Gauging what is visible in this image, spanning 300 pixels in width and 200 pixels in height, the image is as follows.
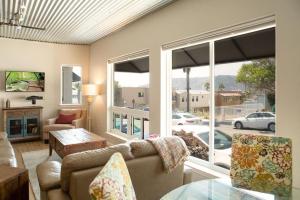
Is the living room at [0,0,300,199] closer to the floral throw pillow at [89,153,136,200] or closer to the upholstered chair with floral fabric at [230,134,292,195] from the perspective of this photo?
the upholstered chair with floral fabric at [230,134,292,195]

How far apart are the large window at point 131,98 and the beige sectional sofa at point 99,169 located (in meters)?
2.36

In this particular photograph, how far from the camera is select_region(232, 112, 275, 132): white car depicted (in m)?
2.64

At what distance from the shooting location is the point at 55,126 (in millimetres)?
5688

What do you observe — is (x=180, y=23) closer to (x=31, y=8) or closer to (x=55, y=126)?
(x=31, y=8)

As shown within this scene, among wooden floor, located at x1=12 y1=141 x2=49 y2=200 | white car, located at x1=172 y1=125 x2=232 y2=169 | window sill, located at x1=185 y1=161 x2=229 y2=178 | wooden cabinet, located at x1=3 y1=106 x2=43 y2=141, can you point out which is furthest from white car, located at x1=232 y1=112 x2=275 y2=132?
wooden cabinet, located at x1=3 y1=106 x2=43 y2=141

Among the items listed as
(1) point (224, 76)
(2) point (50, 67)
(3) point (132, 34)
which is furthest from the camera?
(2) point (50, 67)

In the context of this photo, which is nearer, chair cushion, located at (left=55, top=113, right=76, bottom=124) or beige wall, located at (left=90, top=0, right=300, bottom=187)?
beige wall, located at (left=90, top=0, right=300, bottom=187)

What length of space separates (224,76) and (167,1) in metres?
1.47

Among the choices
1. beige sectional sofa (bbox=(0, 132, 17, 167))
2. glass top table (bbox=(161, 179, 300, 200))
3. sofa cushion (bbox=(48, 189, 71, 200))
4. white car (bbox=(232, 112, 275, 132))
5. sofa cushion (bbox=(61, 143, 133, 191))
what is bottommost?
sofa cushion (bbox=(48, 189, 71, 200))

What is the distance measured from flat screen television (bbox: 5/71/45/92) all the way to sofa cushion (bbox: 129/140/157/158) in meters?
5.08

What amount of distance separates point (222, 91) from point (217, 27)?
32.3 inches

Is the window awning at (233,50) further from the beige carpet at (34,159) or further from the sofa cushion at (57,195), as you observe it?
the beige carpet at (34,159)

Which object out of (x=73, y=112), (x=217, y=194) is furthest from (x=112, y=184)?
(x=73, y=112)

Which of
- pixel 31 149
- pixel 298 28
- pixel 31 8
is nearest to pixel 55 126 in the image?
pixel 31 149
